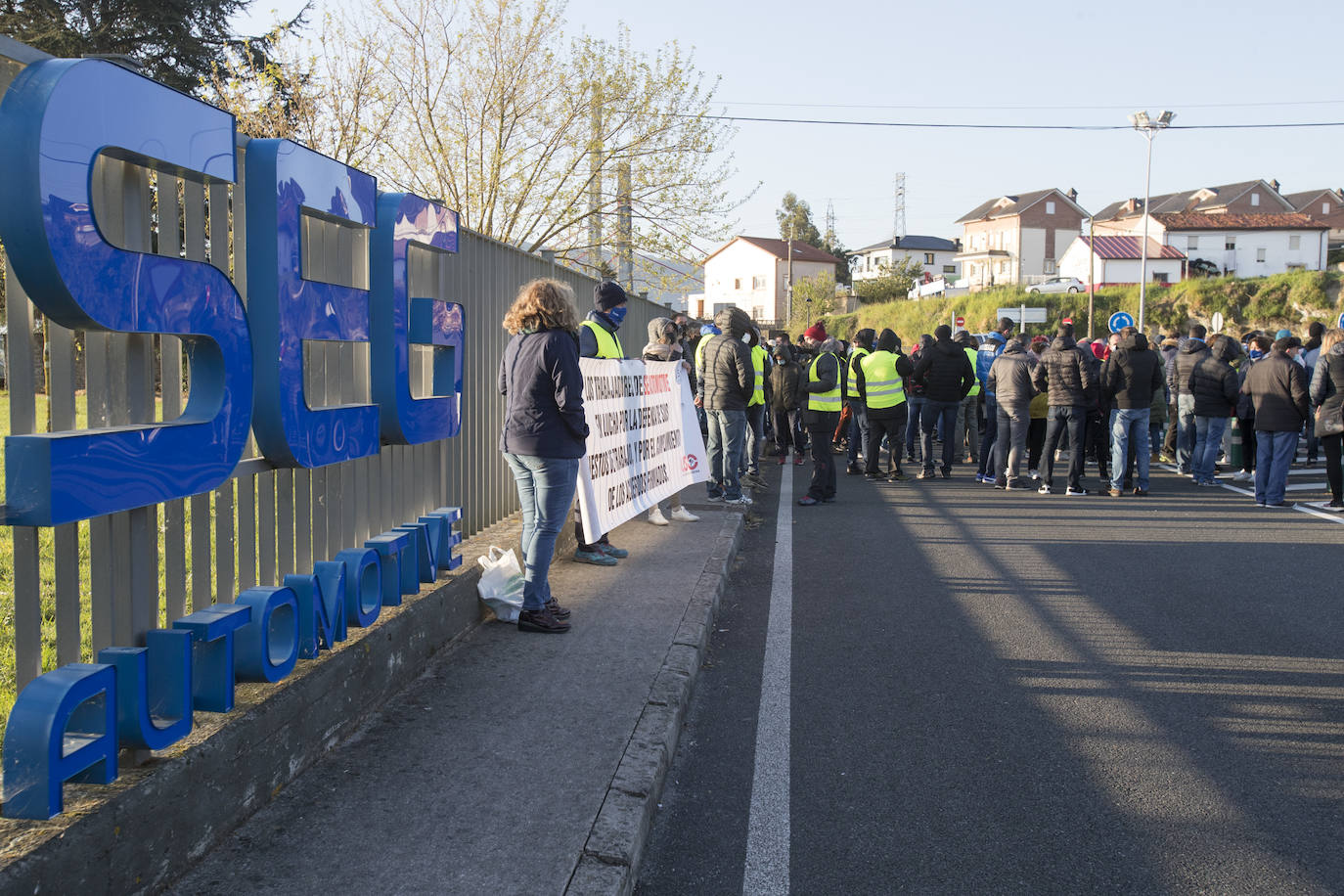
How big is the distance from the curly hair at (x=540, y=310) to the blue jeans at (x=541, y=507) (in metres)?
0.70

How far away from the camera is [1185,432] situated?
16.2 meters

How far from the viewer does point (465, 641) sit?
5.90m

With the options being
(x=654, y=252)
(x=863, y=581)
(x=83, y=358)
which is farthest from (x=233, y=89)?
(x=83, y=358)

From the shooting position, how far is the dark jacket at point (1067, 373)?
44.9 feet

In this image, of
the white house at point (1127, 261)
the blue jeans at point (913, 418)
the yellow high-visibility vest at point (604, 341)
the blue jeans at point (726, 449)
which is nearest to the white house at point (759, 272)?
the white house at point (1127, 261)

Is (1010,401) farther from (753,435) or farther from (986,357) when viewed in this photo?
(986,357)

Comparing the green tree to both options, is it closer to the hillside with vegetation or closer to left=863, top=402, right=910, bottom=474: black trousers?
left=863, top=402, right=910, bottom=474: black trousers

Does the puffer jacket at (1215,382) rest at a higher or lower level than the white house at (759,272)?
lower

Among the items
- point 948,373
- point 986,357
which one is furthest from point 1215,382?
point 986,357

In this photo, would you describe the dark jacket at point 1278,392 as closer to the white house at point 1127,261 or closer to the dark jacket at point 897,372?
the dark jacket at point 897,372

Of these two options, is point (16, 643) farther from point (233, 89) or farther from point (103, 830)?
point (233, 89)

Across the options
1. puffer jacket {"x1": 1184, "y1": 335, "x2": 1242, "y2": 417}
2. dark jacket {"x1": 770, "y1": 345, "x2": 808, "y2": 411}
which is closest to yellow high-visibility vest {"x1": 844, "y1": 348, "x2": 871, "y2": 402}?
dark jacket {"x1": 770, "y1": 345, "x2": 808, "y2": 411}

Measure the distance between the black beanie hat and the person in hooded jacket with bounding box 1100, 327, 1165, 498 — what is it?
8022 millimetres

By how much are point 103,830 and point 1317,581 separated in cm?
852
